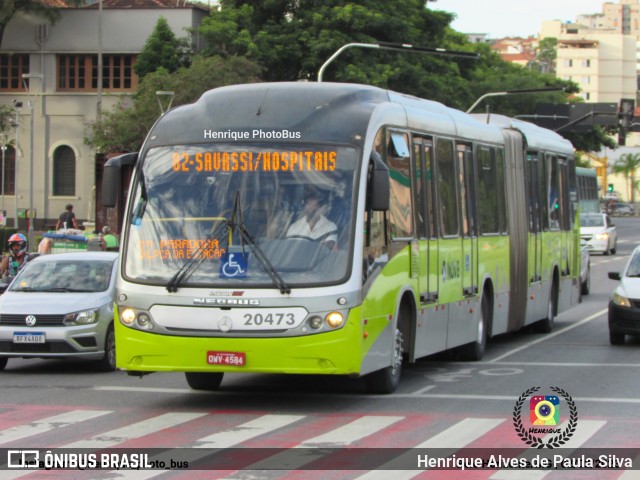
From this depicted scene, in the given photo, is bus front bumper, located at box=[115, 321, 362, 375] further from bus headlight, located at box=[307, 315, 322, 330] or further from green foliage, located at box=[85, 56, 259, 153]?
green foliage, located at box=[85, 56, 259, 153]

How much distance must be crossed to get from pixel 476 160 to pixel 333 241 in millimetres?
6055

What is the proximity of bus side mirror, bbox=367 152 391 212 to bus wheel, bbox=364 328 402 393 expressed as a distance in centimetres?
182

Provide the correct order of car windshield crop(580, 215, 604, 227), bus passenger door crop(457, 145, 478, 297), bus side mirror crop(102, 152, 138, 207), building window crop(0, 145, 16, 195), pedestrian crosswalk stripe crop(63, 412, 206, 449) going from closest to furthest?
pedestrian crosswalk stripe crop(63, 412, 206, 449), bus side mirror crop(102, 152, 138, 207), bus passenger door crop(457, 145, 478, 297), car windshield crop(580, 215, 604, 227), building window crop(0, 145, 16, 195)

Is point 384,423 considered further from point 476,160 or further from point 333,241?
point 476,160

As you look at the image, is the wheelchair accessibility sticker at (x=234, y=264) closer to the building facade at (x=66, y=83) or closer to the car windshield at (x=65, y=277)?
the car windshield at (x=65, y=277)

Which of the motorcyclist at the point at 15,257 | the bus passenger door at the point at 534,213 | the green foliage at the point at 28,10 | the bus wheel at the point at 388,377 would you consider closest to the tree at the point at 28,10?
the green foliage at the point at 28,10

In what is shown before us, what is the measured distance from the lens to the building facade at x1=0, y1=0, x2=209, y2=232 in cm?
6731

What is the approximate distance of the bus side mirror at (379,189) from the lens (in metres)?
13.0

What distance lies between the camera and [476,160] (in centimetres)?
1844

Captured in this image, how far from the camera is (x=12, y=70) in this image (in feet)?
227

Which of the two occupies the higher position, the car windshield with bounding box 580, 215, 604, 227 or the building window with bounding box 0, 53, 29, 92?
the building window with bounding box 0, 53, 29, 92

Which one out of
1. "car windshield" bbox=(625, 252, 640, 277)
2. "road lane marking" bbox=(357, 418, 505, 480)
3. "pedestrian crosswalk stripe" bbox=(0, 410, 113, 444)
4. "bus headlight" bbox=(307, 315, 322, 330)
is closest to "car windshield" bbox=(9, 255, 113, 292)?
"pedestrian crosswalk stripe" bbox=(0, 410, 113, 444)

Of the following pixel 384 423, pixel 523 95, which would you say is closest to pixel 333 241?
pixel 384 423

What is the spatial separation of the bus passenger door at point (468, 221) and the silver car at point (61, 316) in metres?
4.67
